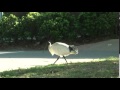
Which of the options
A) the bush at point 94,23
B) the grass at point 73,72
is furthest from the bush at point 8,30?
the grass at point 73,72

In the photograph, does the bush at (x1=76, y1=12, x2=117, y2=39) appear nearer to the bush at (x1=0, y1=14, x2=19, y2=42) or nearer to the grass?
the bush at (x1=0, y1=14, x2=19, y2=42)

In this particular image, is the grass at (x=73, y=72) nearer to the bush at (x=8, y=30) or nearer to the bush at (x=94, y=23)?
the bush at (x=94, y=23)

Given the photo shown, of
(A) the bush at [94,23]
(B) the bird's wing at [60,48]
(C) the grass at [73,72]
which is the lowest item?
(C) the grass at [73,72]

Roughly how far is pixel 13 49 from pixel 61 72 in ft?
24.5

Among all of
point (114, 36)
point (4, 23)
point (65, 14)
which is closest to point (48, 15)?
point (65, 14)

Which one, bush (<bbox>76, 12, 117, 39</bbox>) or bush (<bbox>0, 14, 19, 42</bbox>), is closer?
bush (<bbox>76, 12, 117, 39</bbox>)

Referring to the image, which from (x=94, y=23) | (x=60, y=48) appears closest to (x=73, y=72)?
(x=60, y=48)

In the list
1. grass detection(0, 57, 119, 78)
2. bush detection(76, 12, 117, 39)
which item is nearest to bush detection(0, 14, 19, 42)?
bush detection(76, 12, 117, 39)

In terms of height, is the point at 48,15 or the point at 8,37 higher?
the point at 48,15

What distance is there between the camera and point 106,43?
14.6 metres

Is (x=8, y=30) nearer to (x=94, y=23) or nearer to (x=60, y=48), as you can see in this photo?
(x=94, y=23)
